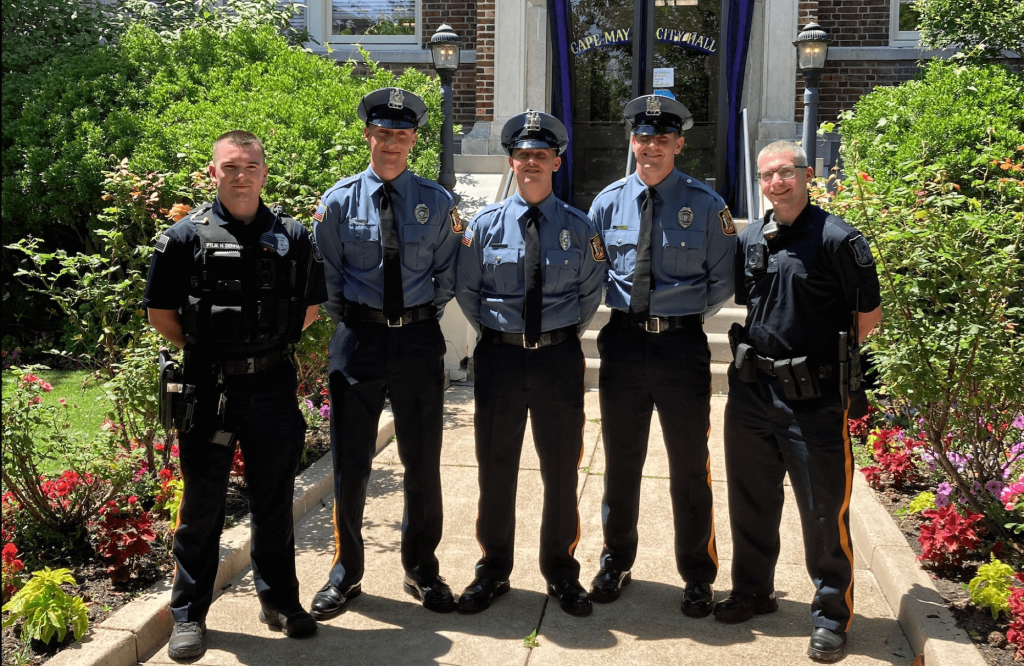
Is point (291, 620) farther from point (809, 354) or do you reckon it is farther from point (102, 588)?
point (809, 354)

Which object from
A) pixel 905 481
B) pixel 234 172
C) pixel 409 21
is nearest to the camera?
pixel 234 172

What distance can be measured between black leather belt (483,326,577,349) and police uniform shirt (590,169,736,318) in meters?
0.30

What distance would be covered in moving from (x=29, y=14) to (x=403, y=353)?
331 inches

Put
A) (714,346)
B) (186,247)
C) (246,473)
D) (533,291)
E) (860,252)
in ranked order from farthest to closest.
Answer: (714,346), (533,291), (246,473), (860,252), (186,247)

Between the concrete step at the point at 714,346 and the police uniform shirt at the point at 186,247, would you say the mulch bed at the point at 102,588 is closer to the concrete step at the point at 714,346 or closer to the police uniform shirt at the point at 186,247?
the police uniform shirt at the point at 186,247

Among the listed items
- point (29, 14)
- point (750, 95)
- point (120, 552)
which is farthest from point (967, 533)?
point (29, 14)

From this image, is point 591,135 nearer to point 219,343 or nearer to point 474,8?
point 474,8

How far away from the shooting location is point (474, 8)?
40.5 feet

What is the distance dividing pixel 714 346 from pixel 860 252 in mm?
4766

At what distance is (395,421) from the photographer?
4.53 metres

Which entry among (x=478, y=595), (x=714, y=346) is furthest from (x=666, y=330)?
(x=714, y=346)

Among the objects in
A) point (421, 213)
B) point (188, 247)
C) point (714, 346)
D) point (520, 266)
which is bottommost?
point (714, 346)

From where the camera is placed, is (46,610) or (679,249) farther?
(679,249)

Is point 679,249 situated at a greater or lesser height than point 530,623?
greater
